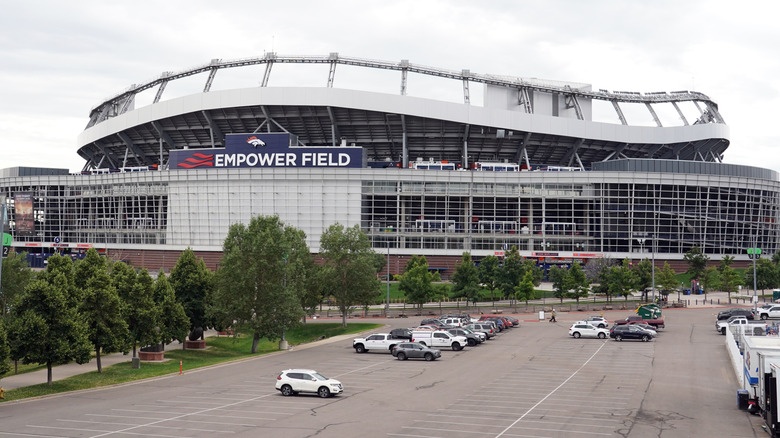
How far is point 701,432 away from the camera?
95.2 ft

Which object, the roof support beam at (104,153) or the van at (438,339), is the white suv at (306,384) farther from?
the roof support beam at (104,153)

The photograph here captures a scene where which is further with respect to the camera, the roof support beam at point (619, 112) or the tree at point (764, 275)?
the roof support beam at point (619, 112)

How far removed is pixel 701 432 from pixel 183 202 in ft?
398

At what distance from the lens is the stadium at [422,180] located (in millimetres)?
128625

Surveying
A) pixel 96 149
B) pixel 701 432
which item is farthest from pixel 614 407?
pixel 96 149

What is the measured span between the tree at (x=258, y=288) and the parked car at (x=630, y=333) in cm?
2585

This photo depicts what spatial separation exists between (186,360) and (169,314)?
145 inches

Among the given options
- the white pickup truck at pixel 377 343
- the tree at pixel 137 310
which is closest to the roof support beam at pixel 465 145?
the white pickup truck at pixel 377 343

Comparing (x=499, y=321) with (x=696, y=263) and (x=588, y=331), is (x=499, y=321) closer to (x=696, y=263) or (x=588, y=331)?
(x=588, y=331)

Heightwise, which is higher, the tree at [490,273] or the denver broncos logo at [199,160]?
the denver broncos logo at [199,160]

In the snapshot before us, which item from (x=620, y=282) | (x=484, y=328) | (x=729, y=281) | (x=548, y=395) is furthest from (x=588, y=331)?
(x=729, y=281)

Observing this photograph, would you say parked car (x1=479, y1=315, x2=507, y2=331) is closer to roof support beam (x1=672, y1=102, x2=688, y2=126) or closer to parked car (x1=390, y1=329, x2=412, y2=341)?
parked car (x1=390, y1=329, x2=412, y2=341)

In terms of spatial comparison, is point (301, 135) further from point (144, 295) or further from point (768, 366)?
point (768, 366)

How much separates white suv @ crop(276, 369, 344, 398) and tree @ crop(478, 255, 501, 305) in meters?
58.9
